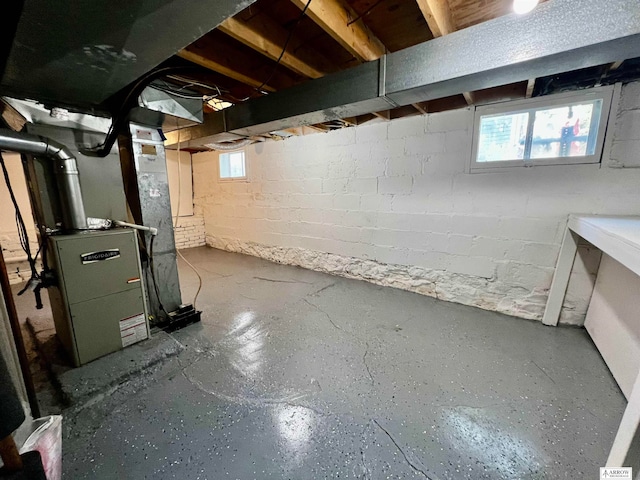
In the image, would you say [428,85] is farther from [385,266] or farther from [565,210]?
[385,266]

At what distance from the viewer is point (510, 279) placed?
2436mm

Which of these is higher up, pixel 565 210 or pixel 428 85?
pixel 428 85

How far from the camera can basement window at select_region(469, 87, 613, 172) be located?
1.97 meters

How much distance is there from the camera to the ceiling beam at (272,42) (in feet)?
4.79

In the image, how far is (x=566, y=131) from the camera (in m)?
2.09

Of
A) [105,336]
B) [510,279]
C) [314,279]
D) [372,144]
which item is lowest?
[314,279]

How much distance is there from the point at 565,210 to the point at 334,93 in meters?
2.19

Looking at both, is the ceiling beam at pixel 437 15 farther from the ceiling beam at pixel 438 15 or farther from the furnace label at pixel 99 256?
the furnace label at pixel 99 256

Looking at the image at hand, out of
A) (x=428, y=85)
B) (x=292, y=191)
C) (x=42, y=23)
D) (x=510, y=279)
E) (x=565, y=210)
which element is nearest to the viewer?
(x=42, y=23)

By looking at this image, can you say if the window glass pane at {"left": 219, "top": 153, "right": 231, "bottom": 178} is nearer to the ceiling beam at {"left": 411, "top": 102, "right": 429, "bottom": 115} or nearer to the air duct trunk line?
the ceiling beam at {"left": 411, "top": 102, "right": 429, "bottom": 115}

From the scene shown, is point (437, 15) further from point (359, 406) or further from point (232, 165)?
point (232, 165)

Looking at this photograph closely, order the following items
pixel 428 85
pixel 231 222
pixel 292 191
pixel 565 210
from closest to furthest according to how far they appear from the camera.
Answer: pixel 428 85, pixel 565 210, pixel 292 191, pixel 231 222

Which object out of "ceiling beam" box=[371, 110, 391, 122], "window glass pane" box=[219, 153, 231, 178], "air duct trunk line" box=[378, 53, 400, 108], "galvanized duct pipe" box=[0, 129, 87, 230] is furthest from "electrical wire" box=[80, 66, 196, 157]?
"window glass pane" box=[219, 153, 231, 178]

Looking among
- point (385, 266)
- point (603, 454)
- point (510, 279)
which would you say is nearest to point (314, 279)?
point (385, 266)
